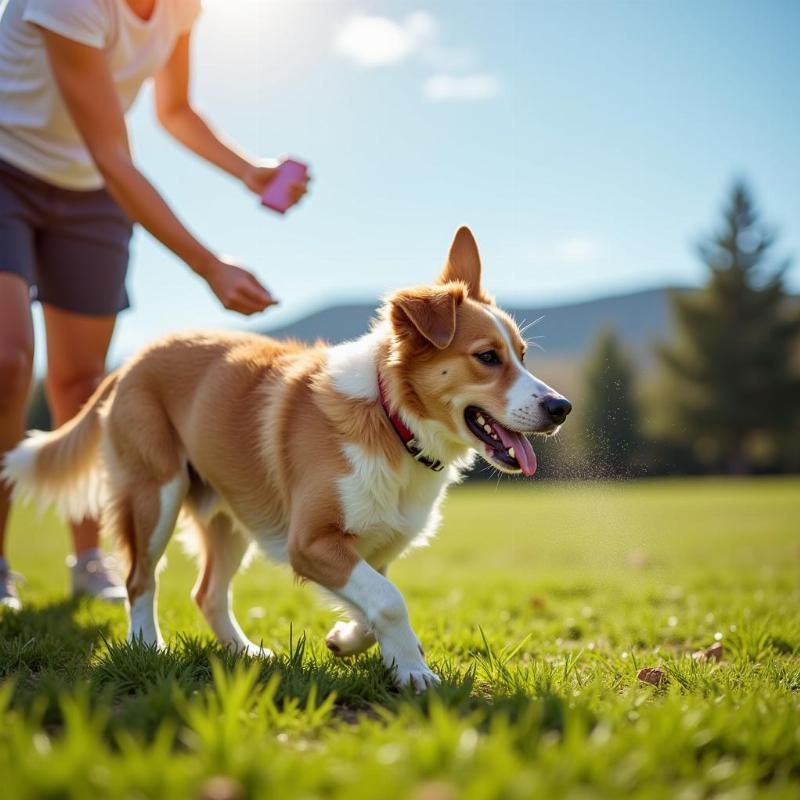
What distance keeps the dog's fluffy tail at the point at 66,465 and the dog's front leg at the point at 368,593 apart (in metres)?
1.77

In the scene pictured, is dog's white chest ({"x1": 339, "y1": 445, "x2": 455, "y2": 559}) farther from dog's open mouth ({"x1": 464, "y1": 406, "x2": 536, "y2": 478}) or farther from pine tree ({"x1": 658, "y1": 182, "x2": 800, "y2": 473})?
pine tree ({"x1": 658, "y1": 182, "x2": 800, "y2": 473})

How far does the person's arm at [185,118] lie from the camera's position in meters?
5.04

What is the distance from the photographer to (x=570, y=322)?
197ft

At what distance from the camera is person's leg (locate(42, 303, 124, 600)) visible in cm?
506

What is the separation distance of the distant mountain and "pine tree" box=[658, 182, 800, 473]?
7.10ft

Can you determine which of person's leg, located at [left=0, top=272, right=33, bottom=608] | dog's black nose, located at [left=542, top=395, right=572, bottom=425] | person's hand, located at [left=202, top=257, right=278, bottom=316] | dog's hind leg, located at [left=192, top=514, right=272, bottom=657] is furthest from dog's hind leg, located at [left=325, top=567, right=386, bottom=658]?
person's leg, located at [left=0, top=272, right=33, bottom=608]

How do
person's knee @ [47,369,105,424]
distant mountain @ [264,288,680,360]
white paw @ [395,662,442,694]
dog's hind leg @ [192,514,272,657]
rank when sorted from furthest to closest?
person's knee @ [47,369,105,424], distant mountain @ [264,288,680,360], dog's hind leg @ [192,514,272,657], white paw @ [395,662,442,694]

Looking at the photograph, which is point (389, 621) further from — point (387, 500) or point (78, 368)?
point (78, 368)

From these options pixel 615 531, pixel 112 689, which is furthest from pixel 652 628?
pixel 112 689

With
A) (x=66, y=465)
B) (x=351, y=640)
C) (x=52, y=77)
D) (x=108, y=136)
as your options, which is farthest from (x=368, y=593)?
(x=52, y=77)

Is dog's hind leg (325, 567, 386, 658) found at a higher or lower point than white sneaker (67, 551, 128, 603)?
higher

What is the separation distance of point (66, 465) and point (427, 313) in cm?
241

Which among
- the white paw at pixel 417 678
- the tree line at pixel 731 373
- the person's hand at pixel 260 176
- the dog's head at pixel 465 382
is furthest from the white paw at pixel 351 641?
the tree line at pixel 731 373

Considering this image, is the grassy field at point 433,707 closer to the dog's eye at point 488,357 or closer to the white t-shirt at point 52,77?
the dog's eye at point 488,357
